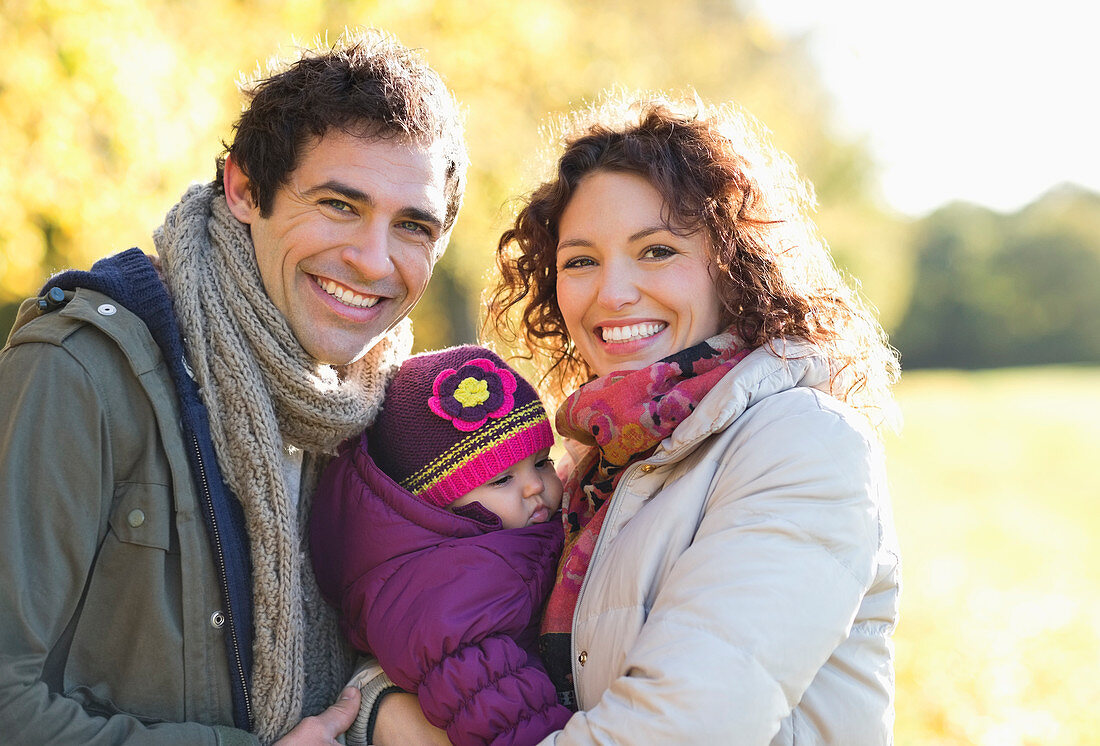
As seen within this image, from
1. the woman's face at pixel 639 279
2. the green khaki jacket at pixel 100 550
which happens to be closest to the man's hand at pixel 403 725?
the green khaki jacket at pixel 100 550

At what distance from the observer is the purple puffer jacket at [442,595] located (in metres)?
2.22

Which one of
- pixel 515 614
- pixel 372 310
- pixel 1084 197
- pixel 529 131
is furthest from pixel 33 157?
pixel 1084 197

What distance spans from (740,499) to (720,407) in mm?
242

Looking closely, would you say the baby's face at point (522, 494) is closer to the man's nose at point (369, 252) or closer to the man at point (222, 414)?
the man at point (222, 414)

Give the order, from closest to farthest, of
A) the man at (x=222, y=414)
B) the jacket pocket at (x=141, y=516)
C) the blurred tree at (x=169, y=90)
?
the man at (x=222, y=414), the jacket pocket at (x=141, y=516), the blurred tree at (x=169, y=90)

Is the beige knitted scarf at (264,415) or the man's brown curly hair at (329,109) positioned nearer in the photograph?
the beige knitted scarf at (264,415)

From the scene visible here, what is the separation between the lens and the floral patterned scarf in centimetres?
236

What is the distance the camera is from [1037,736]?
638 cm

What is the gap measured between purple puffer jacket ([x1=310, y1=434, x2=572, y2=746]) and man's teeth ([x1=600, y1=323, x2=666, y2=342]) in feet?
1.87

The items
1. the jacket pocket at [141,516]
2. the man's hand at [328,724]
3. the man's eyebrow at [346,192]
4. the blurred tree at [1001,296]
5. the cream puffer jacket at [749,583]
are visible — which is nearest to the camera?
the cream puffer jacket at [749,583]

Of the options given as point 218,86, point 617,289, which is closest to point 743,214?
point 617,289

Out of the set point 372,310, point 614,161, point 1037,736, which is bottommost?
point 1037,736

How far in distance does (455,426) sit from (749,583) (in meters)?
0.99

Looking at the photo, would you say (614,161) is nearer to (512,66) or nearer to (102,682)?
(102,682)
